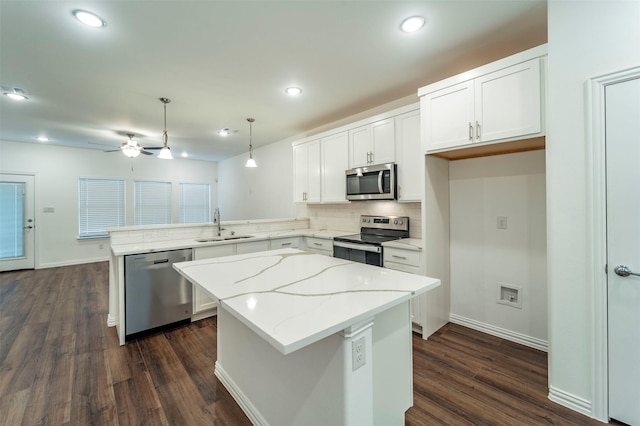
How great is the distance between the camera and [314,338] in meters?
0.92

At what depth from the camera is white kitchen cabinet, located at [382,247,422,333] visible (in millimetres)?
2727

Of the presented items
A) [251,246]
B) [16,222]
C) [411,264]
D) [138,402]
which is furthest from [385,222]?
[16,222]

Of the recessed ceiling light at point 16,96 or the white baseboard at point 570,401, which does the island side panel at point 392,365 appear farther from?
the recessed ceiling light at point 16,96

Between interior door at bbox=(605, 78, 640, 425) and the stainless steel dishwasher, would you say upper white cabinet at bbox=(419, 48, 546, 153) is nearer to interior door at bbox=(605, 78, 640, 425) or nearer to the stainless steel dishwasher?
interior door at bbox=(605, 78, 640, 425)

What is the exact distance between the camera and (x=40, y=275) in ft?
17.2

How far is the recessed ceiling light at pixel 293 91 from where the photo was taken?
3.12 m

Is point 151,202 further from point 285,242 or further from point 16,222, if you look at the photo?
point 285,242

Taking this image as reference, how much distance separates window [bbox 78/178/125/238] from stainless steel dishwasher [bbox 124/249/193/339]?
4.66m

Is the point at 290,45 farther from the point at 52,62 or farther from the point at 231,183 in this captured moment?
the point at 231,183

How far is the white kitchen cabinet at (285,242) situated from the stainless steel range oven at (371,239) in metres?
0.74

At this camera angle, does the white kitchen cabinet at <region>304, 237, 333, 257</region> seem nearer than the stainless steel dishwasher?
No

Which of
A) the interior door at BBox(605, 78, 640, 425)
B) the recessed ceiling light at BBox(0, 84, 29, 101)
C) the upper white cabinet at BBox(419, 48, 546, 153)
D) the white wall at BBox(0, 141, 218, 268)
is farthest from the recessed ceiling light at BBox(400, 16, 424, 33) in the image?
the white wall at BBox(0, 141, 218, 268)

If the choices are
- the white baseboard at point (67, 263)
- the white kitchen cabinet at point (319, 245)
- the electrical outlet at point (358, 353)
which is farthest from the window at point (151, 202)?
the electrical outlet at point (358, 353)

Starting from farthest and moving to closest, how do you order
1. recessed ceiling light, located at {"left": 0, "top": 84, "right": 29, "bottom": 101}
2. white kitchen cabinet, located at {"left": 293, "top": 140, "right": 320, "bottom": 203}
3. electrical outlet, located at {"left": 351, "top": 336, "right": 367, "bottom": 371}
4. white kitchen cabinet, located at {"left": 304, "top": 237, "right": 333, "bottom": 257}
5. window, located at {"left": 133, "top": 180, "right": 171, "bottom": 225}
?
window, located at {"left": 133, "top": 180, "right": 171, "bottom": 225} < white kitchen cabinet, located at {"left": 293, "top": 140, "right": 320, "bottom": 203} < white kitchen cabinet, located at {"left": 304, "top": 237, "right": 333, "bottom": 257} < recessed ceiling light, located at {"left": 0, "top": 84, "right": 29, "bottom": 101} < electrical outlet, located at {"left": 351, "top": 336, "right": 367, "bottom": 371}
